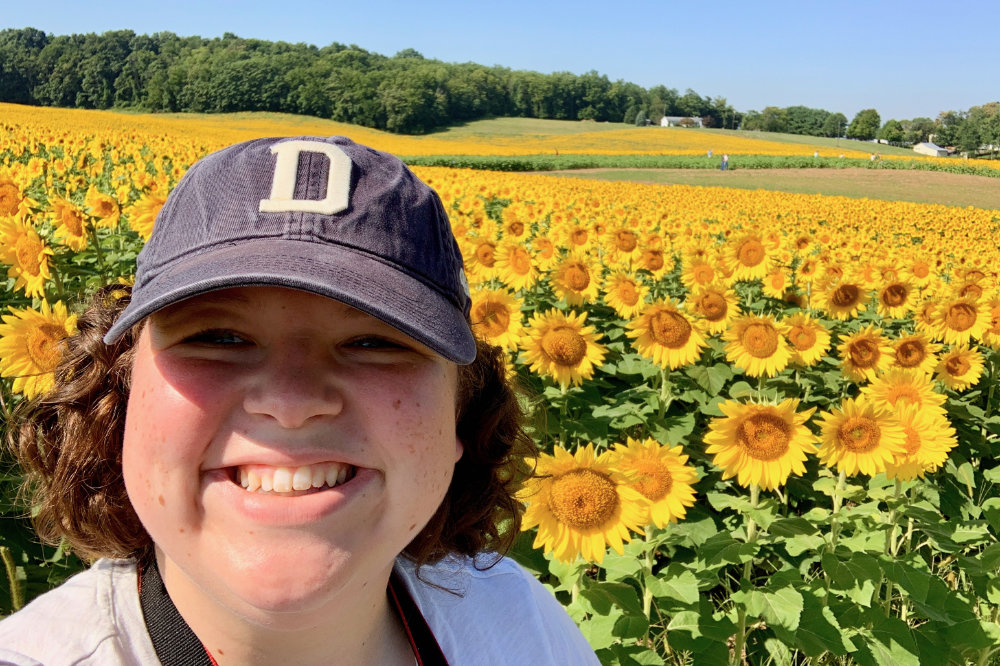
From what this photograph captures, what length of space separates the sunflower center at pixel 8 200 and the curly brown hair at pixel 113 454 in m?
3.16

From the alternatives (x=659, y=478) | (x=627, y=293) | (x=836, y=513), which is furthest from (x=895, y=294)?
(x=659, y=478)

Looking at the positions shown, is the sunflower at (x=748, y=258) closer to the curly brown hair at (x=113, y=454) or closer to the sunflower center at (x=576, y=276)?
the sunflower center at (x=576, y=276)

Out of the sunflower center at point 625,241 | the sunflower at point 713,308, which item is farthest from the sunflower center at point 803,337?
the sunflower center at point 625,241

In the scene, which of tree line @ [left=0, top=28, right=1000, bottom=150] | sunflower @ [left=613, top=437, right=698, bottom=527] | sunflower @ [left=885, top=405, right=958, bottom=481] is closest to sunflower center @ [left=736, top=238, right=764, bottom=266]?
sunflower @ [left=885, top=405, right=958, bottom=481]

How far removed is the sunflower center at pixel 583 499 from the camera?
2.25 m

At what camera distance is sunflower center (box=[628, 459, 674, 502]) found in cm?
247

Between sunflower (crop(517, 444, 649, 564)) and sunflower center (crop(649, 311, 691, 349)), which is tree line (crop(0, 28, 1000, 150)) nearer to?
sunflower center (crop(649, 311, 691, 349))

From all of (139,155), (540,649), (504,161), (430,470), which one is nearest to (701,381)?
(540,649)

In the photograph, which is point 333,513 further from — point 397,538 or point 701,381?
point 701,381

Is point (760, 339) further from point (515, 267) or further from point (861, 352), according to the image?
point (515, 267)

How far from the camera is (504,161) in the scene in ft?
142

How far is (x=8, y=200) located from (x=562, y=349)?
3.35 m

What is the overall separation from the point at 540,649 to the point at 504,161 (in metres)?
43.1

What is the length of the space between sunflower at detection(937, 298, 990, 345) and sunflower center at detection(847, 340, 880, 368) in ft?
3.97
